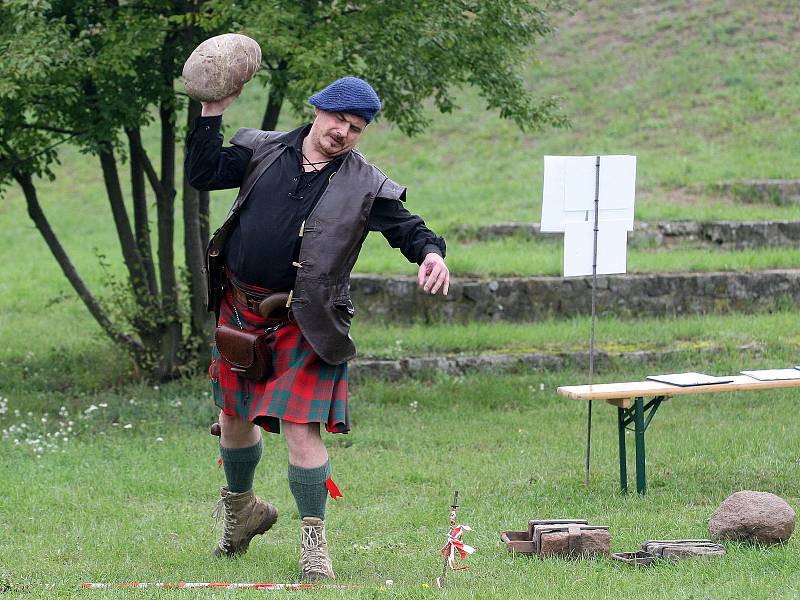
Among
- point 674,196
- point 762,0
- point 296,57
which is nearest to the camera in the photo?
point 296,57

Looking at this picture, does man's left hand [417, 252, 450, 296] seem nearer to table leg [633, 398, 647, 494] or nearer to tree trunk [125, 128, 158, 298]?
table leg [633, 398, 647, 494]

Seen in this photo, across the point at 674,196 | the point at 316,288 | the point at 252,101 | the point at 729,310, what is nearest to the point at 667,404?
the point at 729,310

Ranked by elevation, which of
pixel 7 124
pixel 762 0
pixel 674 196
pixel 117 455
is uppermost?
pixel 762 0

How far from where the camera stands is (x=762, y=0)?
26.2 meters

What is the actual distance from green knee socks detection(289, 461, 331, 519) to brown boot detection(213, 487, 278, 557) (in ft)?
1.52

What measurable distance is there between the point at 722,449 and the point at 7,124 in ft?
20.8

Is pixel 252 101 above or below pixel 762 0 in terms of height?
A: below

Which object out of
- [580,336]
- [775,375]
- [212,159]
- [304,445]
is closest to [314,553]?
[304,445]

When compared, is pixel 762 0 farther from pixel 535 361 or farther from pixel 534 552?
pixel 534 552

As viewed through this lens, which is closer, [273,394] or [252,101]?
[273,394]

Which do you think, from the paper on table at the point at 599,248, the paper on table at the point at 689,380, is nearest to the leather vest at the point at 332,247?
the paper on table at the point at 599,248

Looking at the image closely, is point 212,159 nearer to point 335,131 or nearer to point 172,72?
point 335,131

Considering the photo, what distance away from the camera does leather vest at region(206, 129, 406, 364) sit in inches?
209

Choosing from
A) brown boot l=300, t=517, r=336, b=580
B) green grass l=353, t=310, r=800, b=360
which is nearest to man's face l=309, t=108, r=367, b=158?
→ brown boot l=300, t=517, r=336, b=580
